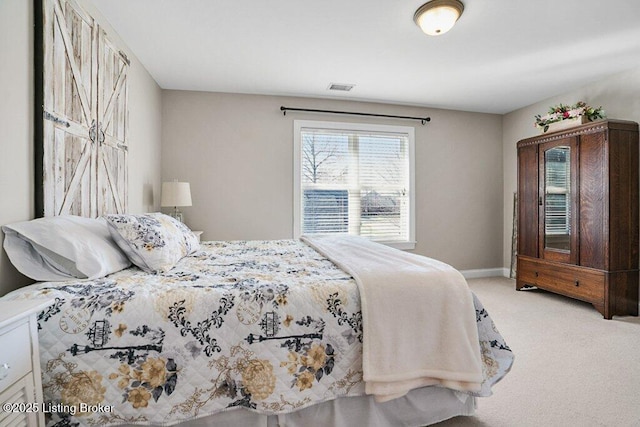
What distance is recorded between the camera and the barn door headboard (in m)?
1.60

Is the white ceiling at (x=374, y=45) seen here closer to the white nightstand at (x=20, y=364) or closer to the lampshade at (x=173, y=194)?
the lampshade at (x=173, y=194)

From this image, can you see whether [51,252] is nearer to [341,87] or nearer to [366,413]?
[366,413]

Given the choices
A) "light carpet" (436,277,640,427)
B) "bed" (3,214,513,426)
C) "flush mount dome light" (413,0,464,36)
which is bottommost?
"light carpet" (436,277,640,427)

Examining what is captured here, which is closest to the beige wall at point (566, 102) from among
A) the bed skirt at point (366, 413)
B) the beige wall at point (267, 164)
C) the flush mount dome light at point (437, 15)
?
the beige wall at point (267, 164)

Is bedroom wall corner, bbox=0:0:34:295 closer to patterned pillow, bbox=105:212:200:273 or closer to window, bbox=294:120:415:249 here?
patterned pillow, bbox=105:212:200:273

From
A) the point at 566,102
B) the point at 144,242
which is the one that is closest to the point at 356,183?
the point at 566,102

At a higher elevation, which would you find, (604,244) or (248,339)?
(604,244)

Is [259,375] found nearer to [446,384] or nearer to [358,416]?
[358,416]

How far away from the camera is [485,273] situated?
4613 millimetres

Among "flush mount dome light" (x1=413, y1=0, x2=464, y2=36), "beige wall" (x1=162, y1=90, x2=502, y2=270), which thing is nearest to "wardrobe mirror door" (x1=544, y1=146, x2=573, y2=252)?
"beige wall" (x1=162, y1=90, x2=502, y2=270)

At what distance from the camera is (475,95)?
12.7 ft

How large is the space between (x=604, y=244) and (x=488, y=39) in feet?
7.46

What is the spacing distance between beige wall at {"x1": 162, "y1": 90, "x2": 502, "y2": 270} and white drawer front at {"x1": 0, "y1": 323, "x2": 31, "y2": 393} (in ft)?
9.15

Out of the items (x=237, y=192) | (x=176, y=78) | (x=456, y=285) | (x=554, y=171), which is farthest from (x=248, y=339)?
(x=554, y=171)
